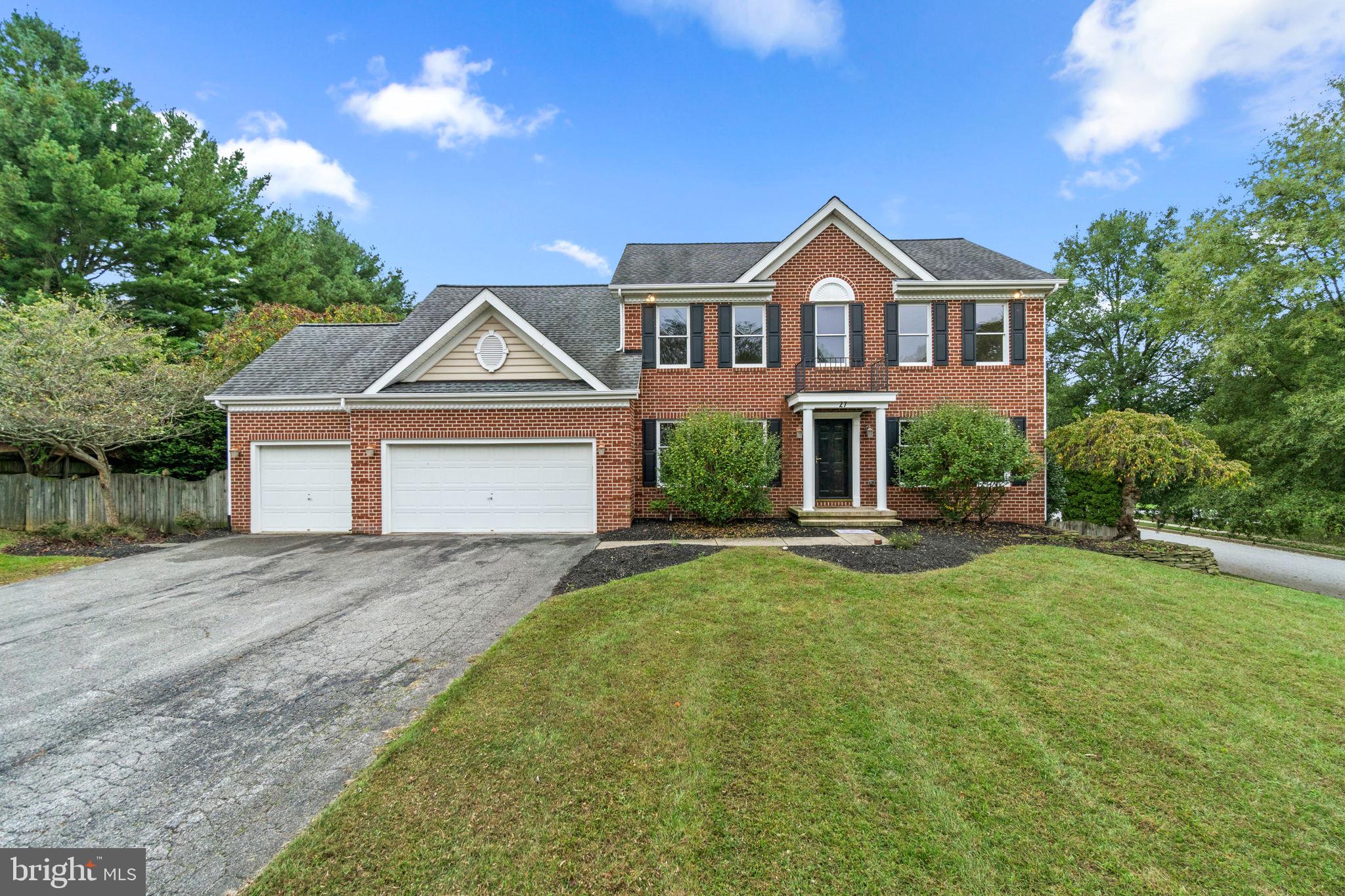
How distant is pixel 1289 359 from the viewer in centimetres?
1277

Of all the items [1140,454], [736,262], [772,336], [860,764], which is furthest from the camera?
[736,262]

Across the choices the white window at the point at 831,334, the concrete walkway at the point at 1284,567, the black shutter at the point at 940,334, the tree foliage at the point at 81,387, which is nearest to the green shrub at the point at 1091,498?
the concrete walkway at the point at 1284,567

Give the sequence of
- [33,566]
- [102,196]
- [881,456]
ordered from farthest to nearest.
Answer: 1. [102,196]
2. [881,456]
3. [33,566]

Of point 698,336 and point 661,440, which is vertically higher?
point 698,336

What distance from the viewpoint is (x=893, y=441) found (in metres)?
12.1

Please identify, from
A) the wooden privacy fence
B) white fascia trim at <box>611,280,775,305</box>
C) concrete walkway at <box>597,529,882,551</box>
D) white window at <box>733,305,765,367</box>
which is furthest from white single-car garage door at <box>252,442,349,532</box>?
white window at <box>733,305,765,367</box>

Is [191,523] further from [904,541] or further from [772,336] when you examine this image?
[904,541]

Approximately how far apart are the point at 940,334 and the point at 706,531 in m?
8.15

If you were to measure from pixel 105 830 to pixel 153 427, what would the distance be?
11.7m

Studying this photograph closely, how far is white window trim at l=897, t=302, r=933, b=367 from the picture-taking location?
1230 centimetres

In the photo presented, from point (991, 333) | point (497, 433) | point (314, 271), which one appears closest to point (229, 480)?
point (497, 433)

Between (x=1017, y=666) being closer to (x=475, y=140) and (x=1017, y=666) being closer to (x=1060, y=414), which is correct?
(x=1060, y=414)

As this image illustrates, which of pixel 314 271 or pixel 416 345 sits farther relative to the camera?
pixel 314 271

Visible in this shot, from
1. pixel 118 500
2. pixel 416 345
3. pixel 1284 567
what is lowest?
pixel 1284 567
